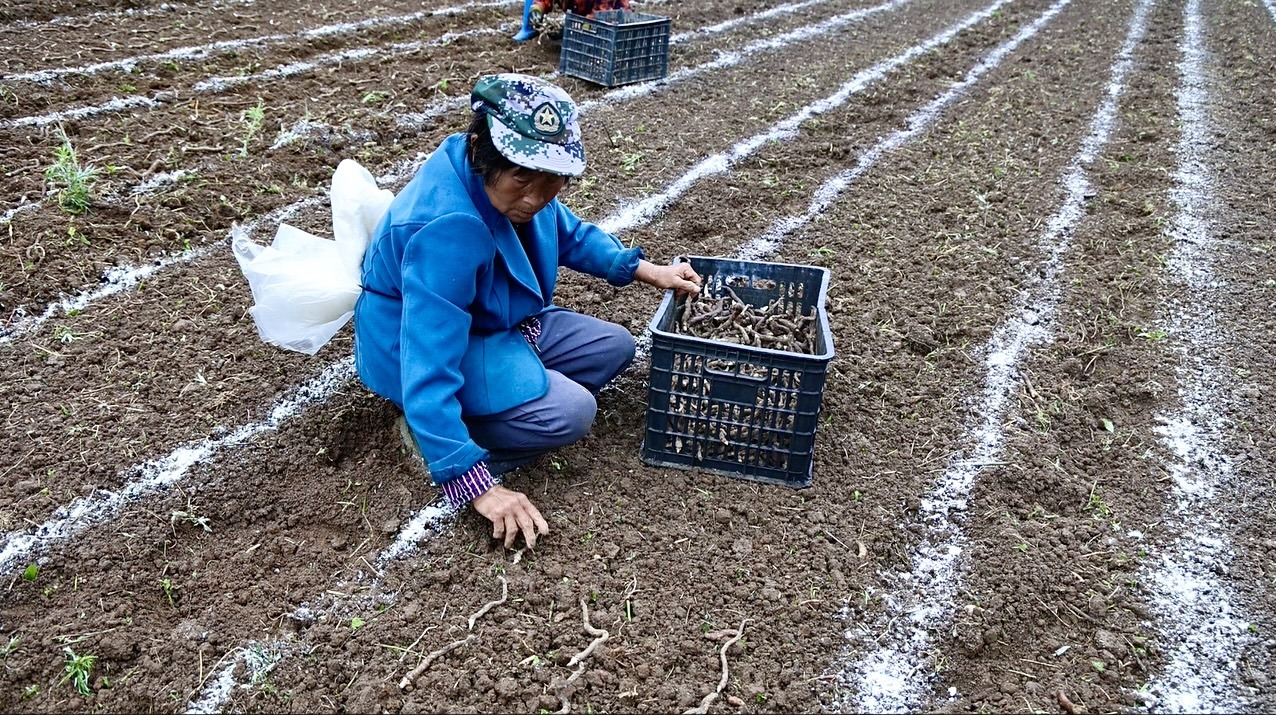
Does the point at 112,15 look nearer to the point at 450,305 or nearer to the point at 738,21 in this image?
the point at 738,21

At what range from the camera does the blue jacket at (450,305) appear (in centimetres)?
262

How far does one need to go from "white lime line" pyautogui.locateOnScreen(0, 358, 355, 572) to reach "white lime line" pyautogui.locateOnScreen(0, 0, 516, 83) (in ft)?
12.5

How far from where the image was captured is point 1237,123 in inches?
285

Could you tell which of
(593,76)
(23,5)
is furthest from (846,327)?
(23,5)

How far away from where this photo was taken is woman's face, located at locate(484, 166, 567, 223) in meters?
2.58

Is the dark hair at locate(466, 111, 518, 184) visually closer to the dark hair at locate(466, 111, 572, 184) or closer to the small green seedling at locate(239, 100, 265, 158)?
the dark hair at locate(466, 111, 572, 184)

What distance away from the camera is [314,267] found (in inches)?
123

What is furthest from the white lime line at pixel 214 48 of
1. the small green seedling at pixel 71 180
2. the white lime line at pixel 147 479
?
the white lime line at pixel 147 479

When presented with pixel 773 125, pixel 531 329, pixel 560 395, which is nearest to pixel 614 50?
pixel 773 125

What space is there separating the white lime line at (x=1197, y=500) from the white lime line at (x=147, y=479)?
2961 mm

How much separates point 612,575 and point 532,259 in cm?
108

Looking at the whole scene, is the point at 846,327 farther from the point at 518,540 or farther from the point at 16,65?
the point at 16,65

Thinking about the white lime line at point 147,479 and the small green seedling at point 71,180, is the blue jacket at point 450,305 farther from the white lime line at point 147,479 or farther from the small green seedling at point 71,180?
the small green seedling at point 71,180

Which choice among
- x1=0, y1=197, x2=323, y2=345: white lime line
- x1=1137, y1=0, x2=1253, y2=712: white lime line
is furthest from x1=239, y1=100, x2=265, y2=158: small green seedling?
x1=1137, y1=0, x2=1253, y2=712: white lime line
